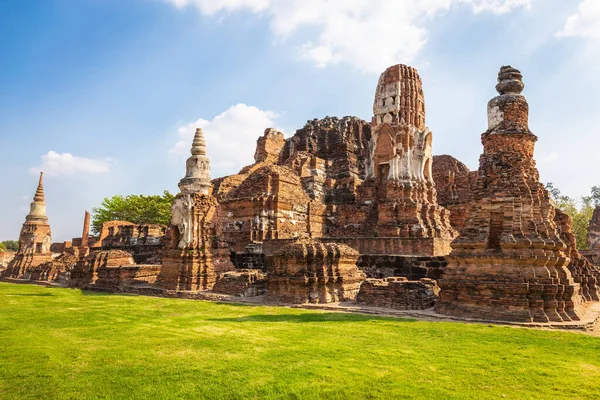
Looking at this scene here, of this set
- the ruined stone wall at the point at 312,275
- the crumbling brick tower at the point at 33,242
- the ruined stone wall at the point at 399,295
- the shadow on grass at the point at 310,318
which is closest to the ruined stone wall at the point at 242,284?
the ruined stone wall at the point at 312,275

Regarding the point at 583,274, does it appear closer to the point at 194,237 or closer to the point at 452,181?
the point at 194,237

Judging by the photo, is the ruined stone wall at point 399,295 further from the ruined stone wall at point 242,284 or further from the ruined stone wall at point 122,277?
the ruined stone wall at point 122,277

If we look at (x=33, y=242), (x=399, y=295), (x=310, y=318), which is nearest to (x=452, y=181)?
(x=399, y=295)

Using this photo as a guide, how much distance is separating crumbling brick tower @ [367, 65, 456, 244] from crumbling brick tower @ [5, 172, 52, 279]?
1906cm

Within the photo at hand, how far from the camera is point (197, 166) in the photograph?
15875 millimetres

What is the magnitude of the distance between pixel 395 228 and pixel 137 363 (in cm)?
1463

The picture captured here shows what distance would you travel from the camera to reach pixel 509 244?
9.21m

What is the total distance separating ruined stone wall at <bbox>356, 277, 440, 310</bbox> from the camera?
1052cm

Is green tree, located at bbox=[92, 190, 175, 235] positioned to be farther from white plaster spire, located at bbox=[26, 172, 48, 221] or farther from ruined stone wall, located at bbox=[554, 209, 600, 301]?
ruined stone wall, located at bbox=[554, 209, 600, 301]

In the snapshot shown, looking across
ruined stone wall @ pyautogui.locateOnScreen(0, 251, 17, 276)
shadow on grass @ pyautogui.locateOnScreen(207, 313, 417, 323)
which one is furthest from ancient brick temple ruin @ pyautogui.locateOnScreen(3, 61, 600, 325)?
ruined stone wall @ pyautogui.locateOnScreen(0, 251, 17, 276)

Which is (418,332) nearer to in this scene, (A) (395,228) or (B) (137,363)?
(B) (137,363)

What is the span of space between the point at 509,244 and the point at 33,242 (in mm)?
24654

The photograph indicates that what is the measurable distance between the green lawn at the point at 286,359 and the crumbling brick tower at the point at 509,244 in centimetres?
130

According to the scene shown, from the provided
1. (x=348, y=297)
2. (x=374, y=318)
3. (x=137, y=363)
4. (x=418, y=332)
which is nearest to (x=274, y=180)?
(x=348, y=297)
